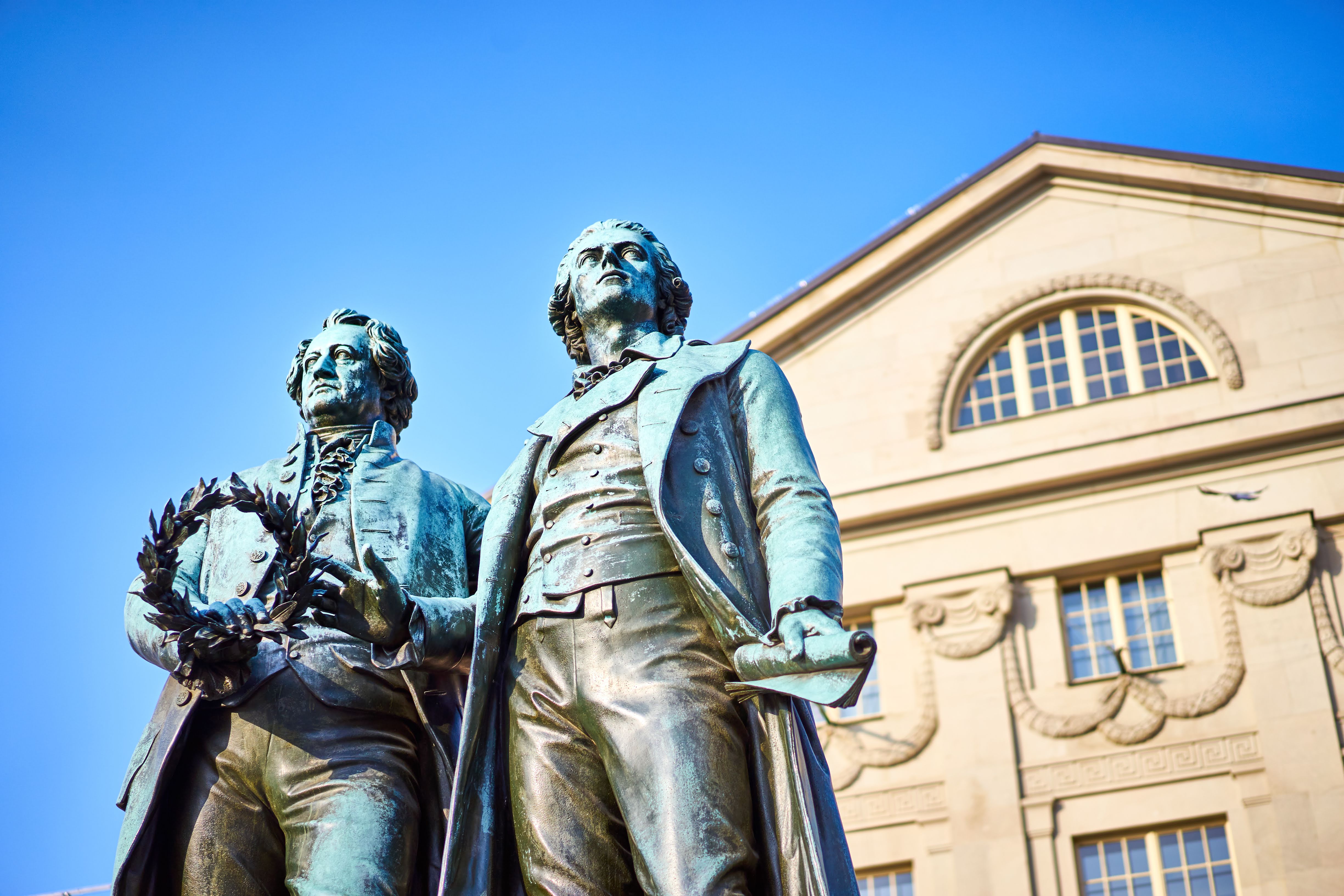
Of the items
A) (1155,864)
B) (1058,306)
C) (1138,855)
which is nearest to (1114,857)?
(1138,855)

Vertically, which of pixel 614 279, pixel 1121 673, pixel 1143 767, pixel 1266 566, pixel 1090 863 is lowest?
pixel 614 279

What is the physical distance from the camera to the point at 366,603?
5.50m

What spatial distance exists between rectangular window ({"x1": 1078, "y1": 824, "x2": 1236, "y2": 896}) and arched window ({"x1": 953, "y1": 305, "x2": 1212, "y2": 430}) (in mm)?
6549

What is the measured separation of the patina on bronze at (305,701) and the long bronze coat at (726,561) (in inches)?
12.2

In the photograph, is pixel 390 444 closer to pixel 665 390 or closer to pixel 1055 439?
pixel 665 390

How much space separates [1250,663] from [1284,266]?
6.37m

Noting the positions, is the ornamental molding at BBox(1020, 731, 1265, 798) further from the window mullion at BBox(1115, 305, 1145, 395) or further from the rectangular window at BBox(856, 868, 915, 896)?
the window mullion at BBox(1115, 305, 1145, 395)

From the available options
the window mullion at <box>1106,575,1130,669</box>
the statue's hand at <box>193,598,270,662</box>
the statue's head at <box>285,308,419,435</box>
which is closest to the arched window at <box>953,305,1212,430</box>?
the window mullion at <box>1106,575,1130,669</box>

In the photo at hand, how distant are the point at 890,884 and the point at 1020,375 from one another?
7.96 m

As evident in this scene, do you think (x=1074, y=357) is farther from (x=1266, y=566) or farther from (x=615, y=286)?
(x=615, y=286)

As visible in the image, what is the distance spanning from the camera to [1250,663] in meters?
25.5

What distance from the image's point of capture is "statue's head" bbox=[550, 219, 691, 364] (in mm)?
6273

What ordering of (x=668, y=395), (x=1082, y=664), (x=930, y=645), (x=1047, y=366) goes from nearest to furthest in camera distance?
(x=668, y=395) → (x=1082, y=664) → (x=930, y=645) → (x=1047, y=366)

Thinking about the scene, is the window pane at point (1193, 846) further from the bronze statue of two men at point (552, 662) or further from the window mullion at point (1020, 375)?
the bronze statue of two men at point (552, 662)
